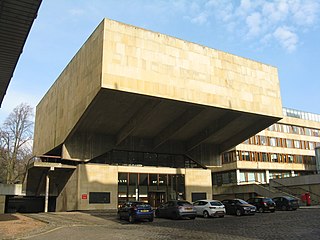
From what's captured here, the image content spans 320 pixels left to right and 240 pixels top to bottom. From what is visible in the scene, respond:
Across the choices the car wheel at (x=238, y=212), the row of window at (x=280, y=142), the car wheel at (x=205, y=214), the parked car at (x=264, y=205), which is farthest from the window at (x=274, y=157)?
the car wheel at (x=205, y=214)

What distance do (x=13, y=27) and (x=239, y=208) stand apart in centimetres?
2111

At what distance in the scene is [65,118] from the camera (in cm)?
3325

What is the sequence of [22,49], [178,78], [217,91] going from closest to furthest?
[22,49] → [178,78] → [217,91]

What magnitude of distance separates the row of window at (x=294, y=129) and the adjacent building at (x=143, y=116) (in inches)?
935

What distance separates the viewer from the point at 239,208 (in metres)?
26.0

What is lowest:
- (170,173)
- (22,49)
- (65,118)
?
(170,173)

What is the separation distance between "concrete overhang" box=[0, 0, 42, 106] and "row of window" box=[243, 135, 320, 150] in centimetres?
4774

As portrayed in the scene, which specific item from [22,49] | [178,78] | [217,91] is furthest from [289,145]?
[22,49]

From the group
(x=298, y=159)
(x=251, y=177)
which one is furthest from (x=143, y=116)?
(x=298, y=159)

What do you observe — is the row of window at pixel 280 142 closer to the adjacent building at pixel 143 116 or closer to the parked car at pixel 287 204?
the adjacent building at pixel 143 116

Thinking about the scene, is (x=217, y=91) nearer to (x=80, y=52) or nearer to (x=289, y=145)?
(x=80, y=52)

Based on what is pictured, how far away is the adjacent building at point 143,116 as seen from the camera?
88.4 ft

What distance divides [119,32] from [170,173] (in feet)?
56.1

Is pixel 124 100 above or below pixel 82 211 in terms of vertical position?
above
